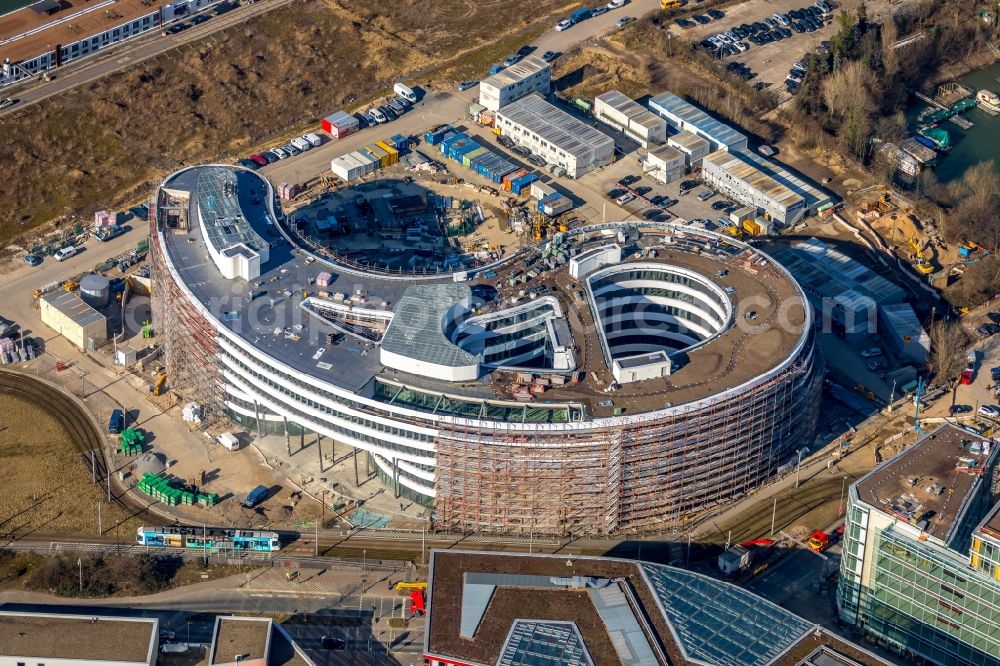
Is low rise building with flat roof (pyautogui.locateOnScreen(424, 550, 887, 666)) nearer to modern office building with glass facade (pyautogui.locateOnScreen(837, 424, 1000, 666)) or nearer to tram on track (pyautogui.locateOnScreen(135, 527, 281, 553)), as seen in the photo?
modern office building with glass facade (pyautogui.locateOnScreen(837, 424, 1000, 666))

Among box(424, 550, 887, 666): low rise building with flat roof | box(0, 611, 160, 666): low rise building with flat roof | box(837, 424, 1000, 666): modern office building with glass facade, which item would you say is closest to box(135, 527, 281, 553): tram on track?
box(0, 611, 160, 666): low rise building with flat roof

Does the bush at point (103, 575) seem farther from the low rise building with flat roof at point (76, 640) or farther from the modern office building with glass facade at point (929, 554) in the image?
the modern office building with glass facade at point (929, 554)

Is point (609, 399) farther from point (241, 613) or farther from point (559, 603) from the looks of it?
point (241, 613)

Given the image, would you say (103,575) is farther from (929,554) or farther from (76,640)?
(929,554)

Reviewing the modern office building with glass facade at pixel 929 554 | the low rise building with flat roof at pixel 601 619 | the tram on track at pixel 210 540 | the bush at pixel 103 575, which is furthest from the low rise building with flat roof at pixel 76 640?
the modern office building with glass facade at pixel 929 554

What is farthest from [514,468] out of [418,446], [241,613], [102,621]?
[102,621]
